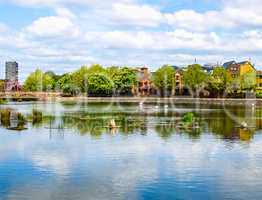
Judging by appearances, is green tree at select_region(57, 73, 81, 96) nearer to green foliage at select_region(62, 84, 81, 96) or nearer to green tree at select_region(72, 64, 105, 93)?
green foliage at select_region(62, 84, 81, 96)

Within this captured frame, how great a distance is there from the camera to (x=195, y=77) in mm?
153750

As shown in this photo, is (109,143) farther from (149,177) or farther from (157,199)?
(157,199)

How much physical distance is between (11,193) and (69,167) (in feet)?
22.7

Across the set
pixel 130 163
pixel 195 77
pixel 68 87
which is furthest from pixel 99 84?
pixel 130 163

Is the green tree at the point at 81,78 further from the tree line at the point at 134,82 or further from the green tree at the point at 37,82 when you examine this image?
the green tree at the point at 37,82

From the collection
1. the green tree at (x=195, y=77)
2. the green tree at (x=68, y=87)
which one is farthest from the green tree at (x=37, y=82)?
the green tree at (x=195, y=77)

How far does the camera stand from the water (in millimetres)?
26594

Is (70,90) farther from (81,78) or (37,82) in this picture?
(37,82)

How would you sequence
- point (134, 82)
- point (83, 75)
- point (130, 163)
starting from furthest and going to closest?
1. point (83, 75)
2. point (134, 82)
3. point (130, 163)

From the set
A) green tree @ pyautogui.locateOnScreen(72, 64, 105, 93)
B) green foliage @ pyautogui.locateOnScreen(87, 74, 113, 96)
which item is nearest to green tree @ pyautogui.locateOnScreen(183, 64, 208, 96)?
green foliage @ pyautogui.locateOnScreen(87, 74, 113, 96)

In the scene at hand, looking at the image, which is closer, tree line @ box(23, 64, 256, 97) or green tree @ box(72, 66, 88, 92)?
tree line @ box(23, 64, 256, 97)

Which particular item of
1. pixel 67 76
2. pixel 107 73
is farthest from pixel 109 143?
pixel 67 76

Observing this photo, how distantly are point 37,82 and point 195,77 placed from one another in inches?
2610

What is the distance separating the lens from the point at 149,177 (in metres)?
29.8
